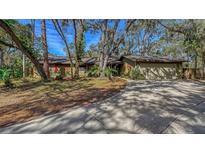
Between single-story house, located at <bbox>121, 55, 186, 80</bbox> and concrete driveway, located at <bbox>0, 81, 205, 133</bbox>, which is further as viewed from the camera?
single-story house, located at <bbox>121, 55, 186, 80</bbox>

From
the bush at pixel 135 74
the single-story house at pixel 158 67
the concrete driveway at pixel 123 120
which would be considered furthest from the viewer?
the single-story house at pixel 158 67

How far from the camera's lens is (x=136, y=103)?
496 cm

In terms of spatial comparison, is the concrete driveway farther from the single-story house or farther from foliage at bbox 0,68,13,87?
the single-story house

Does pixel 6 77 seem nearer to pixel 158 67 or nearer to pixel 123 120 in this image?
pixel 123 120

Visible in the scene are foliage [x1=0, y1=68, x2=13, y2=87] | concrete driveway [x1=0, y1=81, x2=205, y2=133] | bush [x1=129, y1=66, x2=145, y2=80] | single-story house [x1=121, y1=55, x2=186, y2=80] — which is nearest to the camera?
concrete driveway [x1=0, y1=81, x2=205, y2=133]

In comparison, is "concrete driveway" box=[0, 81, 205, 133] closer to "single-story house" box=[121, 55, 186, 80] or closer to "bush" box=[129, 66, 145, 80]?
"bush" box=[129, 66, 145, 80]

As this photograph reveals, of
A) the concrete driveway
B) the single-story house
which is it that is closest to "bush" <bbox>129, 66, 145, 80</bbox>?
the single-story house

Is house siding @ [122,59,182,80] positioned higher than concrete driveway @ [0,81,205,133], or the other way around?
house siding @ [122,59,182,80]

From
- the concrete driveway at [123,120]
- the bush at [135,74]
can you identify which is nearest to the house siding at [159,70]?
the bush at [135,74]

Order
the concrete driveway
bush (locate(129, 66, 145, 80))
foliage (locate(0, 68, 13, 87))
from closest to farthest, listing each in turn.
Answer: the concrete driveway < foliage (locate(0, 68, 13, 87)) < bush (locate(129, 66, 145, 80))

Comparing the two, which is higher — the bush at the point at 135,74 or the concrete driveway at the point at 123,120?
the bush at the point at 135,74

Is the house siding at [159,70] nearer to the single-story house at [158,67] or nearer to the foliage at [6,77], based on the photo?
the single-story house at [158,67]
